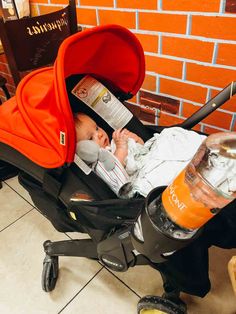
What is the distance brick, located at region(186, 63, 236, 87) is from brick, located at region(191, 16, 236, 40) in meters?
0.12

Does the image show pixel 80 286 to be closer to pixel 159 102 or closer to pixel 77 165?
pixel 77 165

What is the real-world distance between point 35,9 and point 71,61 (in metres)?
1.15

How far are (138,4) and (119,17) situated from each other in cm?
12

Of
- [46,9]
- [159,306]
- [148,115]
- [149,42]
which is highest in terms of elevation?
[46,9]

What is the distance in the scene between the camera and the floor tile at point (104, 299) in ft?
3.18

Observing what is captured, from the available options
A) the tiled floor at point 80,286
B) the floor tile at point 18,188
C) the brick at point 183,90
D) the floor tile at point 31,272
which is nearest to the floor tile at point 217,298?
the tiled floor at point 80,286

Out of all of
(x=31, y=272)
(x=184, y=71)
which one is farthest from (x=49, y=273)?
(x=184, y=71)

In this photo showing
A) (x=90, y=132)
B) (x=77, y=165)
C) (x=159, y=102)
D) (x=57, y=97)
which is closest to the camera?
(x=57, y=97)

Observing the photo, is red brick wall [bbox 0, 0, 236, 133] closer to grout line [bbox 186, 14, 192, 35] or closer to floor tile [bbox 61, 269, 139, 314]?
grout line [bbox 186, 14, 192, 35]

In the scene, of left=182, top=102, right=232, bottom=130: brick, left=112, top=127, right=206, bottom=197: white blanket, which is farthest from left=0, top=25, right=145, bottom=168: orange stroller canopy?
left=182, top=102, right=232, bottom=130: brick

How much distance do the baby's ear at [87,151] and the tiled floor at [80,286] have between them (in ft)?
1.82

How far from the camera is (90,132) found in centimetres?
90

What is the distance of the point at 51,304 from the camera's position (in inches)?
39.0

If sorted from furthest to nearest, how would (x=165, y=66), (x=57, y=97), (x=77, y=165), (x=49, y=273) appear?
(x=165, y=66) → (x=49, y=273) → (x=77, y=165) → (x=57, y=97)
